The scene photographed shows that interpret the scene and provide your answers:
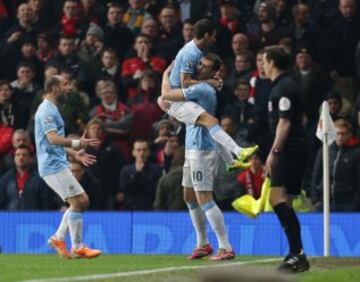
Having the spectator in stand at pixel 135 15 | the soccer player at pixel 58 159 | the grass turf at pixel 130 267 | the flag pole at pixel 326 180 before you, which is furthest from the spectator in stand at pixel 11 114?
the flag pole at pixel 326 180

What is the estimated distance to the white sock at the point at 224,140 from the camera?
541 inches

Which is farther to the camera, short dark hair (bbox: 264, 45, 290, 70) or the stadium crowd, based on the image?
the stadium crowd

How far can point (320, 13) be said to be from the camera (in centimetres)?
2169

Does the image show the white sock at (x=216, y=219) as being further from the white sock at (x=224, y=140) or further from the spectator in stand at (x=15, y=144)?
the spectator in stand at (x=15, y=144)

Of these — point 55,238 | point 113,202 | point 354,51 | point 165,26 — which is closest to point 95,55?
point 165,26

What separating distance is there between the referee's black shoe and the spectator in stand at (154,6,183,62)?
10.4 m

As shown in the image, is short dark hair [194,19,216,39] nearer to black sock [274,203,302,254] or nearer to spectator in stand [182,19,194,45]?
black sock [274,203,302,254]

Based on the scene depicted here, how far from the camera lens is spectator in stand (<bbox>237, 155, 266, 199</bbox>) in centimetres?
1909

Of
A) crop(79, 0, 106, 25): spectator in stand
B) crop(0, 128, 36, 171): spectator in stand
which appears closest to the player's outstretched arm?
crop(0, 128, 36, 171): spectator in stand

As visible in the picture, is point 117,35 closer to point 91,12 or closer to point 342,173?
point 91,12

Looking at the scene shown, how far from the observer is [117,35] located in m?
22.8

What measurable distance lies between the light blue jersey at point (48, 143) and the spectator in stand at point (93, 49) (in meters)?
7.60

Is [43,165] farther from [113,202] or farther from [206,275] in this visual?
[206,275]

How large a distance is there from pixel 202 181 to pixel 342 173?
4.75 metres
